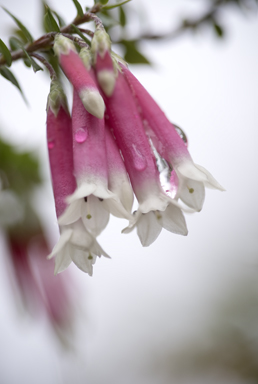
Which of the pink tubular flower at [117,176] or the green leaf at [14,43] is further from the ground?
the green leaf at [14,43]

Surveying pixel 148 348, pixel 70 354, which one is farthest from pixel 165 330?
pixel 70 354

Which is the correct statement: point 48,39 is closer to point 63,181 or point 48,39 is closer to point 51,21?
point 51,21

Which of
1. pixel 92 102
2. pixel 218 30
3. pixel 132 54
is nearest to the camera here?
pixel 92 102

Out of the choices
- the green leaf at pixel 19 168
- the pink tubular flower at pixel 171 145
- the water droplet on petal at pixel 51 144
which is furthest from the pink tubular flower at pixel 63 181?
the green leaf at pixel 19 168

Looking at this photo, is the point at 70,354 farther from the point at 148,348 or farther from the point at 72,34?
the point at 148,348

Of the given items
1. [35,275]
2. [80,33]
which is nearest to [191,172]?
[80,33]

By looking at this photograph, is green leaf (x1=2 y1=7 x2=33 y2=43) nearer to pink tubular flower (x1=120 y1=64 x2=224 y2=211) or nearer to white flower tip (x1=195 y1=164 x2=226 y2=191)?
pink tubular flower (x1=120 y1=64 x2=224 y2=211)

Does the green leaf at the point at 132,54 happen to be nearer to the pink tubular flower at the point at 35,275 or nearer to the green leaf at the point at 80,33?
the green leaf at the point at 80,33
